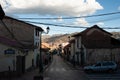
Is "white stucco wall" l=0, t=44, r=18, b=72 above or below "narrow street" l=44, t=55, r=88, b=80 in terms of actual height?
above

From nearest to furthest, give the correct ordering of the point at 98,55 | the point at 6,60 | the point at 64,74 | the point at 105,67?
the point at 6,60
the point at 64,74
the point at 105,67
the point at 98,55

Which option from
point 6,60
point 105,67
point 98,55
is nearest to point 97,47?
point 98,55

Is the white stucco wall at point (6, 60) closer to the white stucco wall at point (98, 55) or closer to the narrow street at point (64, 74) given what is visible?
the narrow street at point (64, 74)

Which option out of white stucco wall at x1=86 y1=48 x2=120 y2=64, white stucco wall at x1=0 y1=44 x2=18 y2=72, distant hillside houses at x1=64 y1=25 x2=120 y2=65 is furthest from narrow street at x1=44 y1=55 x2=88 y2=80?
distant hillside houses at x1=64 y1=25 x2=120 y2=65

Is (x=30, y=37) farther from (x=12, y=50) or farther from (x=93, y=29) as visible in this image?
(x=12, y=50)

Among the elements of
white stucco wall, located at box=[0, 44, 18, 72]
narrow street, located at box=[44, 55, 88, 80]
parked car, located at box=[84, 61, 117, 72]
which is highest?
white stucco wall, located at box=[0, 44, 18, 72]

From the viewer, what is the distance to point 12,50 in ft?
106

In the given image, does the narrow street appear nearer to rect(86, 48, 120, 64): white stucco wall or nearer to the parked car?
the parked car

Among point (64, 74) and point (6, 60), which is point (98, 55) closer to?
point (64, 74)

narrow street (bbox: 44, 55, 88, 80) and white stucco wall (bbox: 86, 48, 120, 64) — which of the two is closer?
narrow street (bbox: 44, 55, 88, 80)

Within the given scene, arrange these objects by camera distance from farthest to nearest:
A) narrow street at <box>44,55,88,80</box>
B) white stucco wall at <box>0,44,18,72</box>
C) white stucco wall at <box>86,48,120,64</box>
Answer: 1. white stucco wall at <box>86,48,120,64</box>
2. narrow street at <box>44,55,88,80</box>
3. white stucco wall at <box>0,44,18,72</box>

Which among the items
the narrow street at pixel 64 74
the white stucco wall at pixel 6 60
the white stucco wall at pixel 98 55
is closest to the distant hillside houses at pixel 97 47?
the white stucco wall at pixel 98 55

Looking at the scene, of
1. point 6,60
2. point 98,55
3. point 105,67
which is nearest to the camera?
point 6,60

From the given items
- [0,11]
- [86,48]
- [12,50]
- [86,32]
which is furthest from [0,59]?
[86,32]
